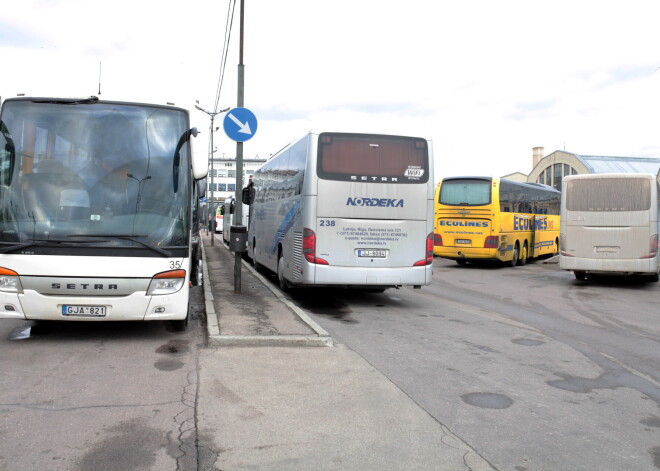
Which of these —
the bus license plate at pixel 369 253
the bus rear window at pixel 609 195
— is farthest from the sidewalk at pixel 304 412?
the bus rear window at pixel 609 195

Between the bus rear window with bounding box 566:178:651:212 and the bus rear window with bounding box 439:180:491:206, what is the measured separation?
5.00 m

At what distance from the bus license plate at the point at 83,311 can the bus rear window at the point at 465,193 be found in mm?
16511

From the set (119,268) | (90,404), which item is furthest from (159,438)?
(119,268)

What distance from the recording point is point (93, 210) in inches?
283

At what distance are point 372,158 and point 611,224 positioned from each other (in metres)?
8.36

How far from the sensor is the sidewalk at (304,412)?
404 cm

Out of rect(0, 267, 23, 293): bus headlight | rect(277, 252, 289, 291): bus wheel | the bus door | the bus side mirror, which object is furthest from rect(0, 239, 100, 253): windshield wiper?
the bus door

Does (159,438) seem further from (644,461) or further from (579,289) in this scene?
(579,289)

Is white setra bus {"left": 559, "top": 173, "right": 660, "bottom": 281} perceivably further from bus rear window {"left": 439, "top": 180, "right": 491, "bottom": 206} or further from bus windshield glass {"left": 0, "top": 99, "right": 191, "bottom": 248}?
bus windshield glass {"left": 0, "top": 99, "right": 191, "bottom": 248}

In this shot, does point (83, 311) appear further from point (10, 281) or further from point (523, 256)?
point (523, 256)

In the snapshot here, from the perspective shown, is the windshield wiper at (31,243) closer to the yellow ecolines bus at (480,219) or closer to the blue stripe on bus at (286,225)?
the blue stripe on bus at (286,225)

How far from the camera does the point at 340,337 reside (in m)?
8.24

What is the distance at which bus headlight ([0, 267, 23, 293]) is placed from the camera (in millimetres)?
6902

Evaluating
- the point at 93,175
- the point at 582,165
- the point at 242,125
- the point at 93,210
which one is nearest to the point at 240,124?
the point at 242,125
